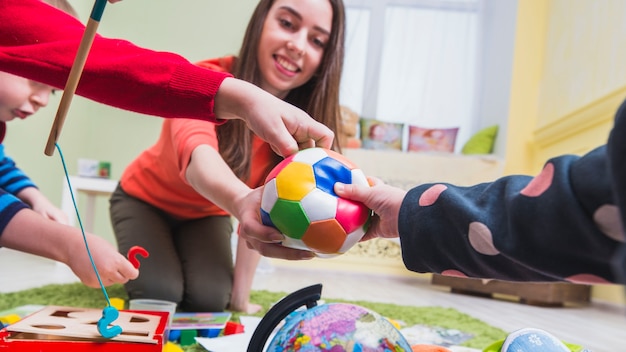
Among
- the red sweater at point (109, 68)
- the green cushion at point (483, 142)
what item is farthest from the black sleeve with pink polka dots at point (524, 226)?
the green cushion at point (483, 142)

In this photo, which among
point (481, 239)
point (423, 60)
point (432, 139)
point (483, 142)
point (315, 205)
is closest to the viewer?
point (481, 239)

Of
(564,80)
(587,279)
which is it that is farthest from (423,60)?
(587,279)

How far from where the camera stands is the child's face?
1.19m

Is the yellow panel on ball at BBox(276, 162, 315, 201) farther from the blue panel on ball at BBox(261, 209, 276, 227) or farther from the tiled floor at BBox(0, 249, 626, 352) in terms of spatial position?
the tiled floor at BBox(0, 249, 626, 352)

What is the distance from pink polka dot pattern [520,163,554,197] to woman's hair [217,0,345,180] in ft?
2.22

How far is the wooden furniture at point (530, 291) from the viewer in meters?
2.63

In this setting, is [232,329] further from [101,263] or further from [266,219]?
[266,219]

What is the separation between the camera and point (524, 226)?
0.55 metres

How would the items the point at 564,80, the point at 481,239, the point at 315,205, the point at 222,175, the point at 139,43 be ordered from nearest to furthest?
the point at 481,239 → the point at 315,205 → the point at 222,175 → the point at 564,80 → the point at 139,43

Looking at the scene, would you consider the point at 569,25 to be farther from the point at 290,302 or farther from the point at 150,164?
the point at 290,302

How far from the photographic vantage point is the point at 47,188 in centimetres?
302

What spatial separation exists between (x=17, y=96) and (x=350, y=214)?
0.85 meters

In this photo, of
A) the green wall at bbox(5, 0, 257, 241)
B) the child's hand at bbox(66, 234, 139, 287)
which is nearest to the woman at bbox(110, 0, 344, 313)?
the child's hand at bbox(66, 234, 139, 287)

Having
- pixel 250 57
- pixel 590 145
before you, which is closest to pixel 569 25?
pixel 590 145
